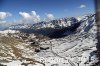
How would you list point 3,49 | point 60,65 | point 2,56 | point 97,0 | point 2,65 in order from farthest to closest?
point 3,49 < point 2,56 < point 60,65 < point 2,65 < point 97,0

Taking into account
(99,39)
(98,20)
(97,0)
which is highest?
(97,0)

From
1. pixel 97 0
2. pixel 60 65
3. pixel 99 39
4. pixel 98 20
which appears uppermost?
pixel 97 0

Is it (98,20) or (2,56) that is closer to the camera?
(98,20)

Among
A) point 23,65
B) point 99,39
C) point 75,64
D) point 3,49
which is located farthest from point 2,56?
point 99,39

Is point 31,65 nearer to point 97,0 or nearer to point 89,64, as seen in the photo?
point 89,64

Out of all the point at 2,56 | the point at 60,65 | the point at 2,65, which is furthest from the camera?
the point at 2,56

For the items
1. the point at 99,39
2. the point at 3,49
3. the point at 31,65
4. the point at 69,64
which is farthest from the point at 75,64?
the point at 99,39

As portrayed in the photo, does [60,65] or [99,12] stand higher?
[99,12]

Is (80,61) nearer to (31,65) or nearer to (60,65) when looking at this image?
(60,65)

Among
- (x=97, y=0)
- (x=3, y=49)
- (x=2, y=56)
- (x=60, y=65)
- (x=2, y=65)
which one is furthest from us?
(x=3, y=49)
